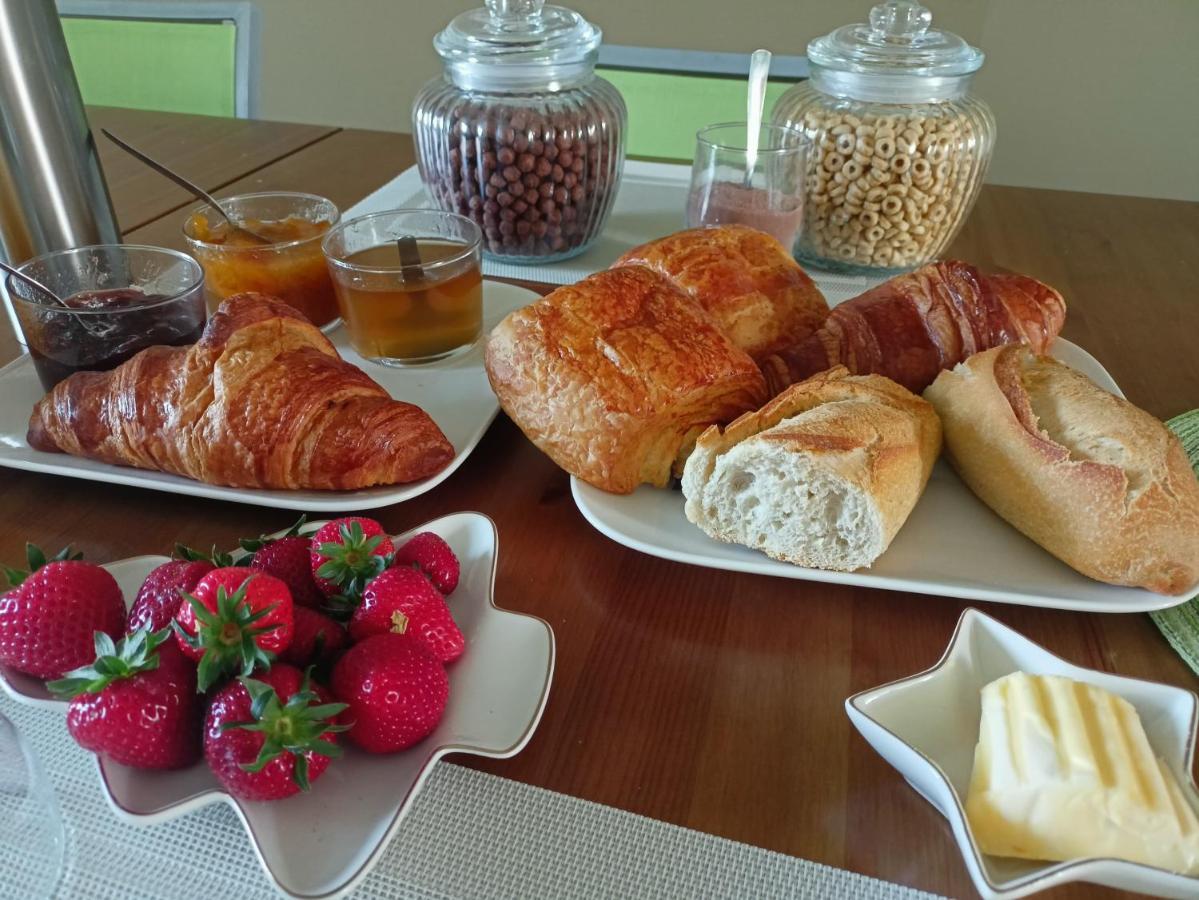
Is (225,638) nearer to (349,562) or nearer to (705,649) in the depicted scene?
(349,562)

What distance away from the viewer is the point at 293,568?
2.20 feet

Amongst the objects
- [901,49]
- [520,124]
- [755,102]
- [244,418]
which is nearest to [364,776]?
[244,418]

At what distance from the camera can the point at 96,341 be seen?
93 cm

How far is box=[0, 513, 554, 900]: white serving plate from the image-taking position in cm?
52

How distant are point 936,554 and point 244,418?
654mm

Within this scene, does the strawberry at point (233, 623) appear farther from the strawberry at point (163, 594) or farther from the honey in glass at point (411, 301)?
the honey in glass at point (411, 301)

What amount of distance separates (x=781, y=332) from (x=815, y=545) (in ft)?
1.16

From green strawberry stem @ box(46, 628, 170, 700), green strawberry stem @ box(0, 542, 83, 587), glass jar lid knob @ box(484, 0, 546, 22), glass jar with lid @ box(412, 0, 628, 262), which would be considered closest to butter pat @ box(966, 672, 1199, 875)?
green strawberry stem @ box(46, 628, 170, 700)

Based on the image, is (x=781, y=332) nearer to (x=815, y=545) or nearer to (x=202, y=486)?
(x=815, y=545)

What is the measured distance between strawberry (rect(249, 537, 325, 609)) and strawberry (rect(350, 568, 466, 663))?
51 mm

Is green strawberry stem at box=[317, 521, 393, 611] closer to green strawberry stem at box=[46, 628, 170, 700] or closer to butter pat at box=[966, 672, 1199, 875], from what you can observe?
green strawberry stem at box=[46, 628, 170, 700]

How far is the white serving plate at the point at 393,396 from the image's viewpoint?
2.78 ft

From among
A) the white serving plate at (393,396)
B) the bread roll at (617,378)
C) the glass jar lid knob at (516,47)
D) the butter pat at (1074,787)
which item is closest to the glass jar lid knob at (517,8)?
the glass jar lid knob at (516,47)

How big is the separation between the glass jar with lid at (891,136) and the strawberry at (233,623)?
997 millimetres
